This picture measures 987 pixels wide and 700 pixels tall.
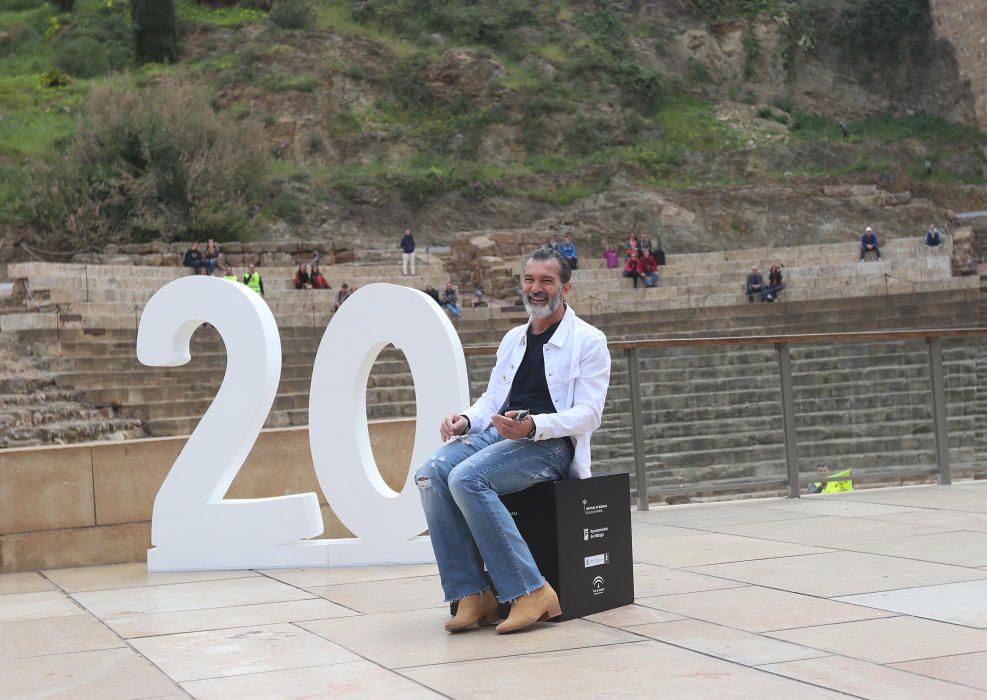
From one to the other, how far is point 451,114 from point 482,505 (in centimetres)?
3950

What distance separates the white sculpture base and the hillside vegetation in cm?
2449

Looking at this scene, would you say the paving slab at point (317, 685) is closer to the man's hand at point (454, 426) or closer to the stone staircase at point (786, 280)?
the man's hand at point (454, 426)

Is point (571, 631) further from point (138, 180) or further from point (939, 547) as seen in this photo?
point (138, 180)

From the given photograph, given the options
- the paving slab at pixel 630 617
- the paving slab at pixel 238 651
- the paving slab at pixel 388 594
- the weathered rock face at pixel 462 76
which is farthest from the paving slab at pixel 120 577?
the weathered rock face at pixel 462 76

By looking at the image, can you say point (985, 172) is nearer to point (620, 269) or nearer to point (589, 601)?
point (620, 269)

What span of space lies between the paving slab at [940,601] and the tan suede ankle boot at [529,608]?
1.12 meters

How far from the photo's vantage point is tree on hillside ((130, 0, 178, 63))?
145ft

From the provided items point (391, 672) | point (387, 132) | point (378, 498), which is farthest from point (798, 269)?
point (391, 672)

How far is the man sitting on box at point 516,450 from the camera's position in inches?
176

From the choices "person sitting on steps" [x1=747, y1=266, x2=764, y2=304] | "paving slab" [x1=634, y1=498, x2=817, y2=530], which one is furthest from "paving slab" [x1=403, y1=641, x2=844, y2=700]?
"person sitting on steps" [x1=747, y1=266, x2=764, y2=304]

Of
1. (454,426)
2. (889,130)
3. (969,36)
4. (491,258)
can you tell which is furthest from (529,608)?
(969,36)

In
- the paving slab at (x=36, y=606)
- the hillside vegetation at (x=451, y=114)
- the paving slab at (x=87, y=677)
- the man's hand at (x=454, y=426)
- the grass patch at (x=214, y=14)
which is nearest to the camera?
the paving slab at (x=87, y=677)

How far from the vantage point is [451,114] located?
141 ft

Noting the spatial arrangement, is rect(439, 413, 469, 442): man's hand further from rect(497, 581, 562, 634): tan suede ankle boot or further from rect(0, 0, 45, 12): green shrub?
rect(0, 0, 45, 12): green shrub
